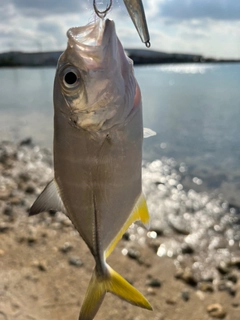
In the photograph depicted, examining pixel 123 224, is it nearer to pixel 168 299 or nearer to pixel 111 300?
pixel 111 300

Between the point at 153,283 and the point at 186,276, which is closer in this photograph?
the point at 153,283

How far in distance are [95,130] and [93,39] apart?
1.30 feet

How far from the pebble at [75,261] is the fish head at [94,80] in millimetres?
5253

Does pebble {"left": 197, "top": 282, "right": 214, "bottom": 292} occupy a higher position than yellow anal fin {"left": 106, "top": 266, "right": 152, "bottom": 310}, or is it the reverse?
yellow anal fin {"left": 106, "top": 266, "right": 152, "bottom": 310}

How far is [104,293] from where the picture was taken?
214 cm

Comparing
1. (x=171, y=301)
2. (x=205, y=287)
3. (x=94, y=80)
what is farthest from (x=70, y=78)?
(x=205, y=287)

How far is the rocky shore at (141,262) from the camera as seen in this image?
5.69 metres

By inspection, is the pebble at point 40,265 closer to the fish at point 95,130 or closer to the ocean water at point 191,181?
the ocean water at point 191,181

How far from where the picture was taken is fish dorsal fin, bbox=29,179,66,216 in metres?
1.96

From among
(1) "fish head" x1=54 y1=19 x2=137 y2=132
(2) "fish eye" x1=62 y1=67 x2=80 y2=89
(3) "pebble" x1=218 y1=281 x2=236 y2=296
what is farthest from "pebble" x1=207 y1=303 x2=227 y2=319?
(2) "fish eye" x1=62 y1=67 x2=80 y2=89

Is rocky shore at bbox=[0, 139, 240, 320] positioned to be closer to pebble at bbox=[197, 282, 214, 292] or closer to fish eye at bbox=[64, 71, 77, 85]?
pebble at bbox=[197, 282, 214, 292]

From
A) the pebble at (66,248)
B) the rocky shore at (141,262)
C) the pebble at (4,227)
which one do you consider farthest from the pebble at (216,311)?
the pebble at (4,227)

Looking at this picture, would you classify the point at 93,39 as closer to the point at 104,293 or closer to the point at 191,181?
the point at 104,293

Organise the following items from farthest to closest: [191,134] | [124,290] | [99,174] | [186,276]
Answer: [191,134] → [186,276] → [124,290] → [99,174]
